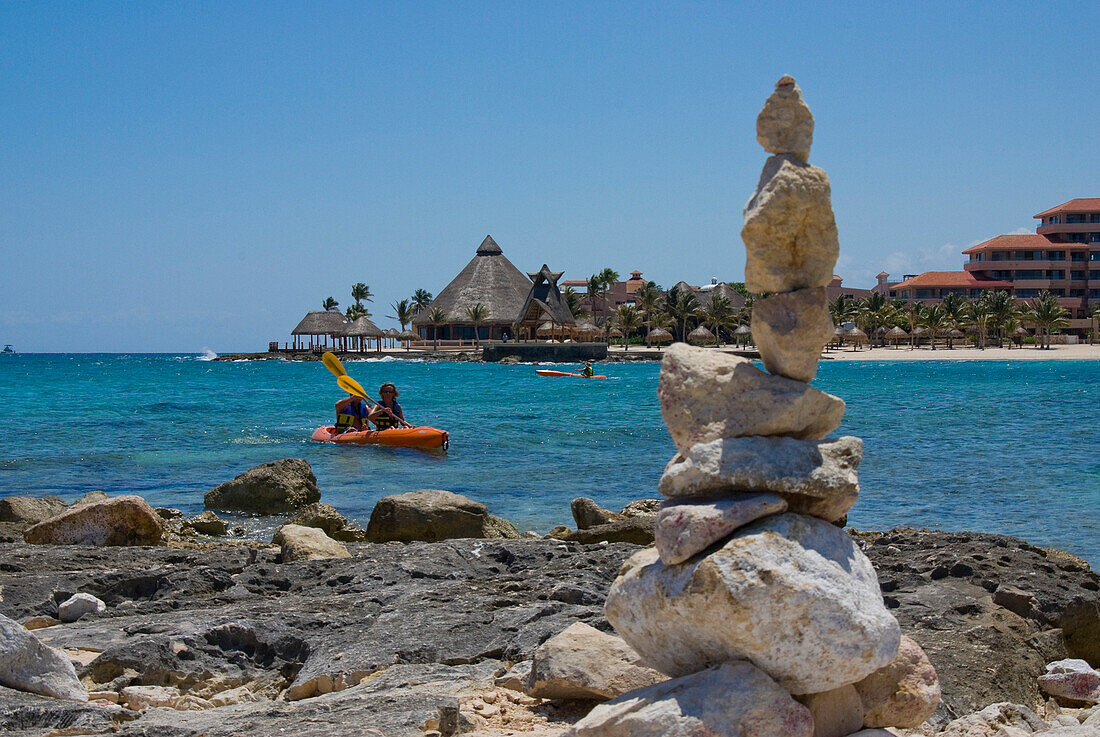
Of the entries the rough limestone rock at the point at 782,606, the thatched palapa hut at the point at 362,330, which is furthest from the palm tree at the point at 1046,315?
the rough limestone rock at the point at 782,606

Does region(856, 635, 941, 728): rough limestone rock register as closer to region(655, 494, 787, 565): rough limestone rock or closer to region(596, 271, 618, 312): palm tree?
region(655, 494, 787, 565): rough limestone rock

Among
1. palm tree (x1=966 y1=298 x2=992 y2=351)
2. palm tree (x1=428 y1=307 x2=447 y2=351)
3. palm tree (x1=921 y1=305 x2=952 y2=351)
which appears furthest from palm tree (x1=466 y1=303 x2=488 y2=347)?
palm tree (x1=966 y1=298 x2=992 y2=351)

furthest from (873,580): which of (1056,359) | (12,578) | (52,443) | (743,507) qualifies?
(1056,359)

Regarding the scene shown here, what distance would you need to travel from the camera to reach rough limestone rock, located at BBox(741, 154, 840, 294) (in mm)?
4547

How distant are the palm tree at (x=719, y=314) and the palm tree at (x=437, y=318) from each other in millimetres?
25796

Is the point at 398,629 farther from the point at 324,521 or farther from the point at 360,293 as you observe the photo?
the point at 360,293

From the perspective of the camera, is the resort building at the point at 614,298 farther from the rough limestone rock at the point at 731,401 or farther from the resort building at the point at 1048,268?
the rough limestone rock at the point at 731,401

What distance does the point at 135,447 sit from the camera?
998 inches

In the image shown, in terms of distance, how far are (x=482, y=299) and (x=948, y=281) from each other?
160 ft

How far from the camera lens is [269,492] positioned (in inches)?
604

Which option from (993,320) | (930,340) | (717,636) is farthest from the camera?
(930,340)

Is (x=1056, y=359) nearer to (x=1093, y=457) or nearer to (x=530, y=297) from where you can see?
(x=530, y=297)

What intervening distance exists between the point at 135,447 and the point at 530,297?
6853cm

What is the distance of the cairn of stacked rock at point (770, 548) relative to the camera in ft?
13.0
